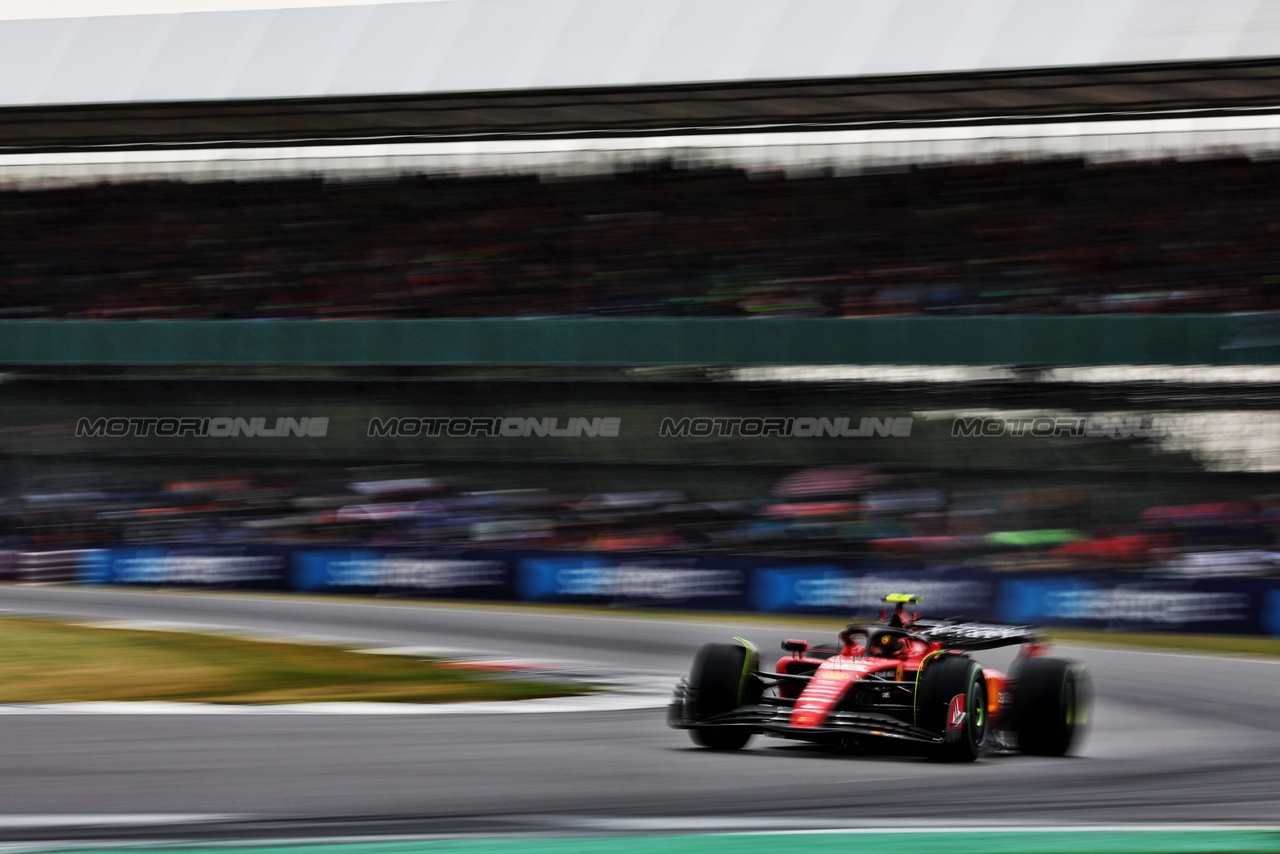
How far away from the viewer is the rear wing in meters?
8.55

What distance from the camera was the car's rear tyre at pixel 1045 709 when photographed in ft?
27.7

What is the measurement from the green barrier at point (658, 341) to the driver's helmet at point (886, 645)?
525 inches

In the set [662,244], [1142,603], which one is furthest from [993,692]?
[662,244]

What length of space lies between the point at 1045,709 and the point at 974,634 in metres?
0.55

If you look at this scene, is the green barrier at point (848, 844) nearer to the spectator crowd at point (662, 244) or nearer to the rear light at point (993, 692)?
the rear light at point (993, 692)

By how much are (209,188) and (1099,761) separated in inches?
863

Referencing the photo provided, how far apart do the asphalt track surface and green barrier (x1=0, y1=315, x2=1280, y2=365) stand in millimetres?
10045

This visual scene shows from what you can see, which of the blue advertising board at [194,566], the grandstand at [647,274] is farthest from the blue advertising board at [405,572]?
the grandstand at [647,274]

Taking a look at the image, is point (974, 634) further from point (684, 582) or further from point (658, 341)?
point (658, 341)

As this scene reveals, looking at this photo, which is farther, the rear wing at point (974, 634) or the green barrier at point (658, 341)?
the green barrier at point (658, 341)

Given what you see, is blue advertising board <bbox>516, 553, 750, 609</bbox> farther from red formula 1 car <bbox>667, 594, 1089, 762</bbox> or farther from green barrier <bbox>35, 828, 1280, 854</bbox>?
green barrier <bbox>35, 828, 1280, 854</bbox>

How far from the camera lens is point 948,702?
7.79m

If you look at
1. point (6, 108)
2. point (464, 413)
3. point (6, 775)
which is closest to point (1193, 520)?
point (464, 413)

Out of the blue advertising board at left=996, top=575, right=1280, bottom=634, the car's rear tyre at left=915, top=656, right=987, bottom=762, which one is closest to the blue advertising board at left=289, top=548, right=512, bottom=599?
the blue advertising board at left=996, top=575, right=1280, bottom=634
